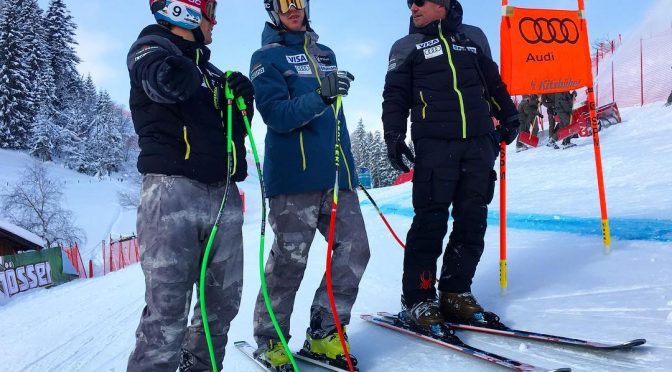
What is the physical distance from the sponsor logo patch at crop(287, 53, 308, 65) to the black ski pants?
2.97 ft

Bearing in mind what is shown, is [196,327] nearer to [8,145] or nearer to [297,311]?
[297,311]

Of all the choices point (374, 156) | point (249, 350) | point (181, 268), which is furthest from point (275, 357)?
point (374, 156)

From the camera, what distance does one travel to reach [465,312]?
2.92 meters

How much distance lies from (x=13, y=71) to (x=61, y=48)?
8.95 meters

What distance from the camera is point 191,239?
2.09 meters

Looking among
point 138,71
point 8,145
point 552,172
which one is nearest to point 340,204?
point 138,71

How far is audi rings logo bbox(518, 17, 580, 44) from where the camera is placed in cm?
392

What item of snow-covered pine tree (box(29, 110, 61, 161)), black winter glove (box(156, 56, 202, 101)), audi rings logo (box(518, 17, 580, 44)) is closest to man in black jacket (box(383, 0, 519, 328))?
audi rings logo (box(518, 17, 580, 44))

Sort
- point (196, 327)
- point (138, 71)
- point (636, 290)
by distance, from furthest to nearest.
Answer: point (636, 290) → point (196, 327) → point (138, 71)

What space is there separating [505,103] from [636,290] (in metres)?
1.50

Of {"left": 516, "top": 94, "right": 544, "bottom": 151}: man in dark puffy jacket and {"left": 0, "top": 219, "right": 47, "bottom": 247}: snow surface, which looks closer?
{"left": 516, "top": 94, "right": 544, "bottom": 151}: man in dark puffy jacket

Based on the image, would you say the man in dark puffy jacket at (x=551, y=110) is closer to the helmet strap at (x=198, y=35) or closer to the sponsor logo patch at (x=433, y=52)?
the sponsor logo patch at (x=433, y=52)

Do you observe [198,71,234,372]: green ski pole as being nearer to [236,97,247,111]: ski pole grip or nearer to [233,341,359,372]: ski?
[236,97,247,111]: ski pole grip

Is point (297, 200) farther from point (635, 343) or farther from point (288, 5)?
point (635, 343)
